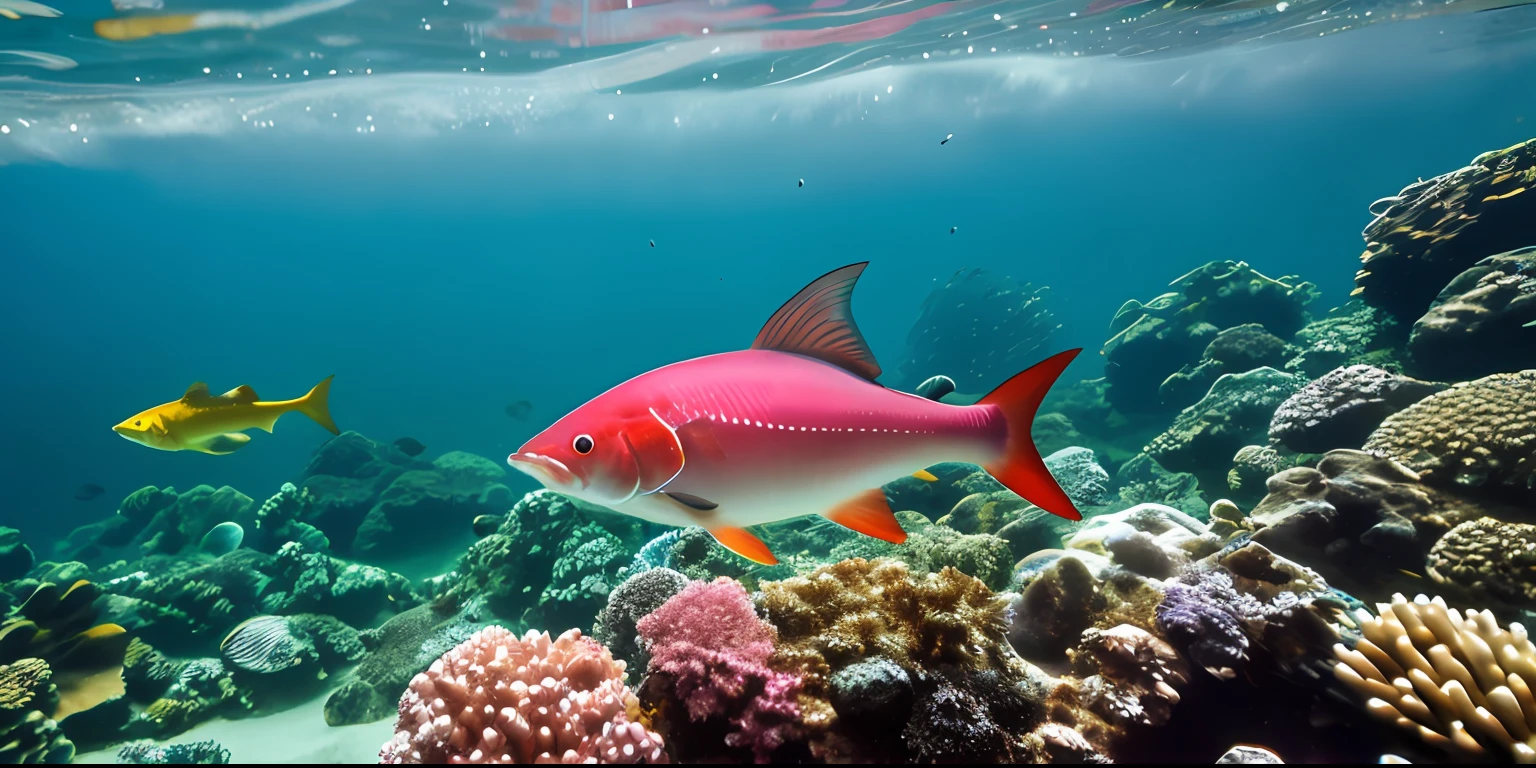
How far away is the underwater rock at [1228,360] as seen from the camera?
12352mm

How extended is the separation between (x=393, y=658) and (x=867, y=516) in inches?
292

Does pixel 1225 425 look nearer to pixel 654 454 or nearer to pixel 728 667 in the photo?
pixel 728 667

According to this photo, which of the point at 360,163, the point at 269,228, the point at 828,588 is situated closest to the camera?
the point at 828,588

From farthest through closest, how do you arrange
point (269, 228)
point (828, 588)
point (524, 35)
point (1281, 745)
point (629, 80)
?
1. point (269, 228)
2. point (629, 80)
3. point (524, 35)
4. point (828, 588)
5. point (1281, 745)

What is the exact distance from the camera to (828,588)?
272cm

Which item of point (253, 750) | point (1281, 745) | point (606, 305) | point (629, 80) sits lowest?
point (606, 305)

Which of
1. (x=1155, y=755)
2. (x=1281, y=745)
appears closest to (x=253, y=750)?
(x=1155, y=755)

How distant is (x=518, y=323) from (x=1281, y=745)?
95.9 meters

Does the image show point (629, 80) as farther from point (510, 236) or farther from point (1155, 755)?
point (510, 236)

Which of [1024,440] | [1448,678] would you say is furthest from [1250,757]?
[1024,440]

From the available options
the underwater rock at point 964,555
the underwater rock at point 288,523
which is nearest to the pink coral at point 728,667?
the underwater rock at point 964,555

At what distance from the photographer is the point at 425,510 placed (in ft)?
48.3

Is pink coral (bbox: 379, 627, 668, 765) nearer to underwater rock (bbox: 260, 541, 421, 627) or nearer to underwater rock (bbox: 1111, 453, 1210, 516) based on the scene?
underwater rock (bbox: 260, 541, 421, 627)

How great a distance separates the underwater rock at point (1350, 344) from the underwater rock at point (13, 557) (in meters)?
28.2
